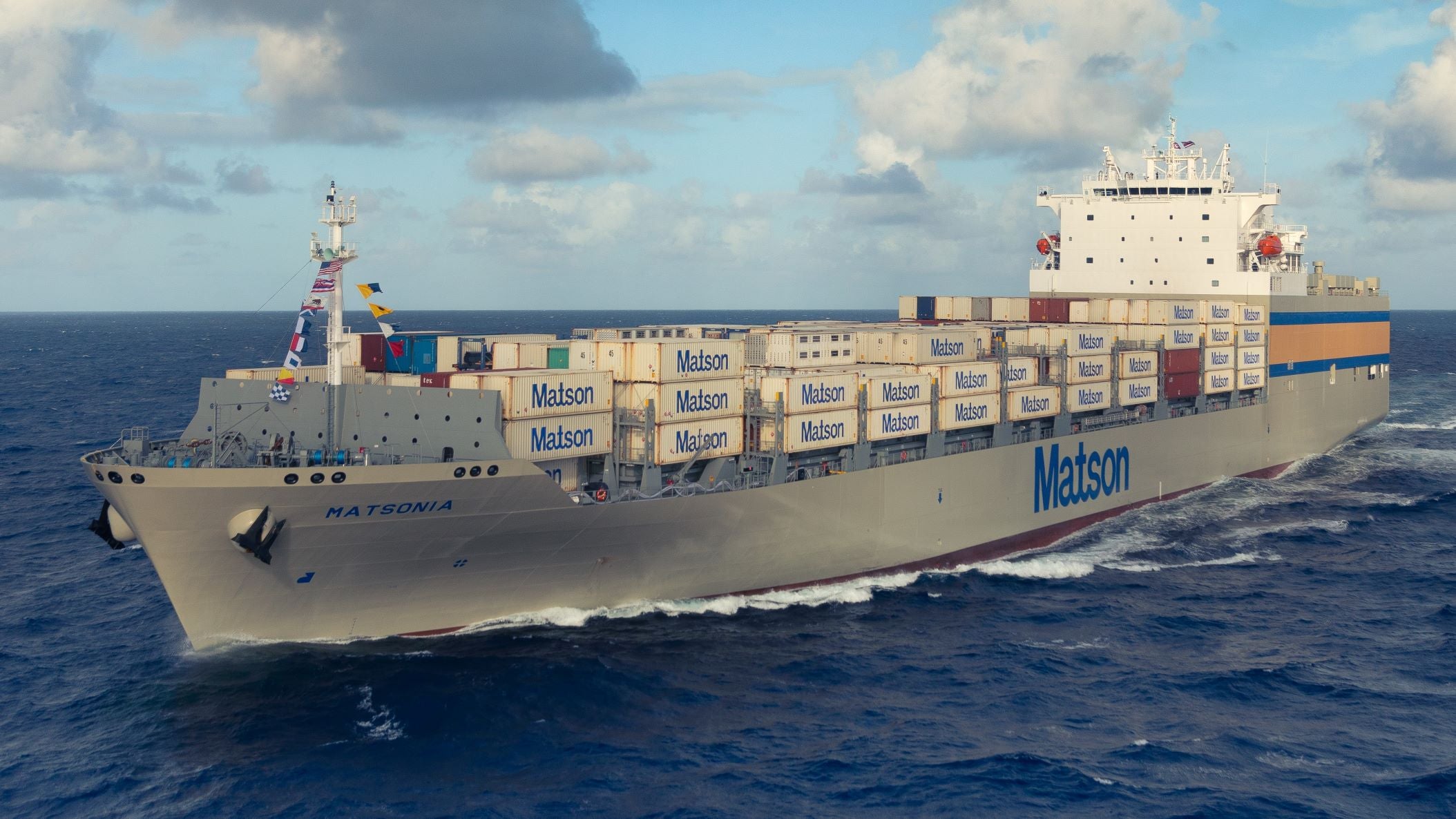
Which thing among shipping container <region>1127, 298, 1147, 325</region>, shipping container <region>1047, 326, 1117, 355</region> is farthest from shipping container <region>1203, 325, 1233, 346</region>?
shipping container <region>1047, 326, 1117, 355</region>

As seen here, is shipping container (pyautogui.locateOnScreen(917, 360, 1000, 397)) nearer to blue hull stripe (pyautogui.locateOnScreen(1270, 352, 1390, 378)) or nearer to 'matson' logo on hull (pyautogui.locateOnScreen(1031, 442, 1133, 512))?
'matson' logo on hull (pyautogui.locateOnScreen(1031, 442, 1133, 512))

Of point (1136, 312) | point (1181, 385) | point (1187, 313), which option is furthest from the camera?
point (1187, 313)

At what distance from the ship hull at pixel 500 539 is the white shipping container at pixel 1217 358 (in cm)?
1521

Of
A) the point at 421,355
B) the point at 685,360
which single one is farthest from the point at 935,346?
the point at 421,355

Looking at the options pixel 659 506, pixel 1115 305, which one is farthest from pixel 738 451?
pixel 1115 305

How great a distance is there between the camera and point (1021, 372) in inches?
1513

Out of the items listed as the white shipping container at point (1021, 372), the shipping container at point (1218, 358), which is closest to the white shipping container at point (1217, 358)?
the shipping container at point (1218, 358)

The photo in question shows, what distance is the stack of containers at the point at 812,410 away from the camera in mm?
29812

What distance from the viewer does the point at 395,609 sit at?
24922mm

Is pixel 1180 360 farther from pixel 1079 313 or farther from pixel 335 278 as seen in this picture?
pixel 335 278

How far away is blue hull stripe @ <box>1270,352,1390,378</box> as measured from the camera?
5291cm

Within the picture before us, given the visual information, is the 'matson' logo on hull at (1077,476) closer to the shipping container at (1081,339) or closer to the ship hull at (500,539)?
the ship hull at (500,539)

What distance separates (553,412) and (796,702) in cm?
895

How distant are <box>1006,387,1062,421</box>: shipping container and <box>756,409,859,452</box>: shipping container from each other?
313 inches
